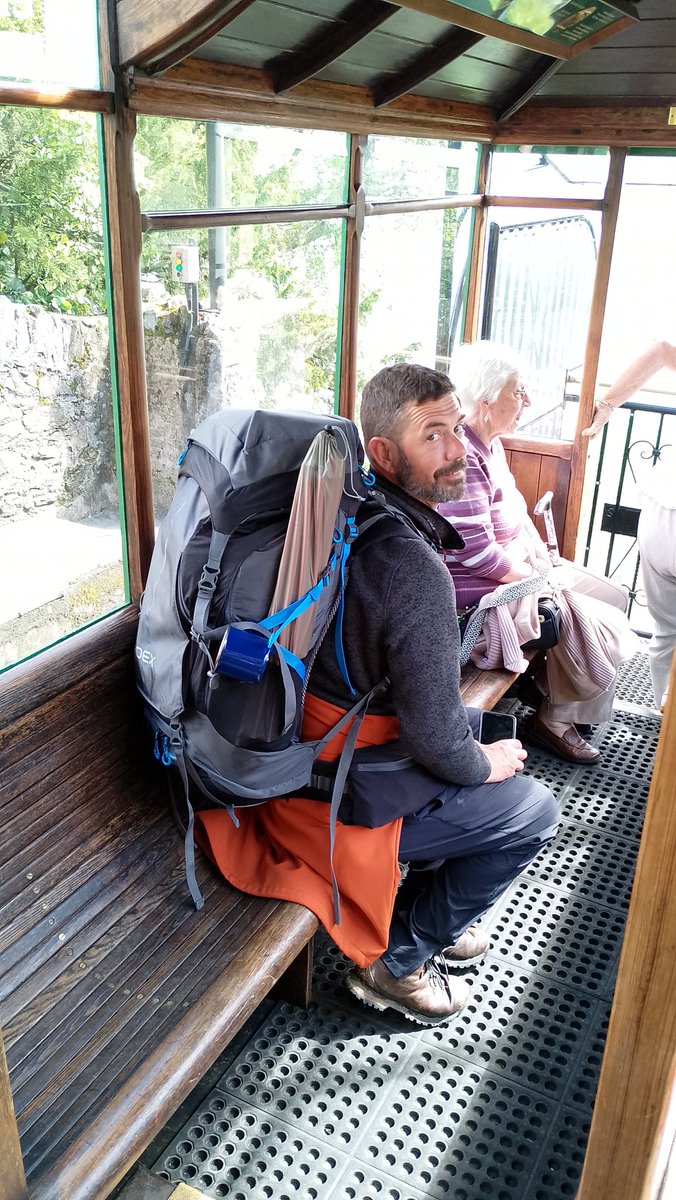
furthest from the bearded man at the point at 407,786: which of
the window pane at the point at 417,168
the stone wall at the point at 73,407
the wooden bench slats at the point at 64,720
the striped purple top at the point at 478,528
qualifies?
the window pane at the point at 417,168

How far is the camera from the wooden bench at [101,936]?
189 centimetres

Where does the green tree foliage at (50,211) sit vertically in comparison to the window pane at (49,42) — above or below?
below

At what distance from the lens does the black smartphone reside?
286 centimetres

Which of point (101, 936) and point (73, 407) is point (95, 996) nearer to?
point (101, 936)

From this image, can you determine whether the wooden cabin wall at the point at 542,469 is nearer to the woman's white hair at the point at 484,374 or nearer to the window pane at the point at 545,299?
the window pane at the point at 545,299

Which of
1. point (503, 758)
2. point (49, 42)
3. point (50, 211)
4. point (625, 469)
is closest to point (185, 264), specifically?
point (50, 211)

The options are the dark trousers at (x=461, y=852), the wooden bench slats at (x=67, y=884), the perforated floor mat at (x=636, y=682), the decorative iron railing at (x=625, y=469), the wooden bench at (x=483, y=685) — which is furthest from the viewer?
the decorative iron railing at (x=625, y=469)

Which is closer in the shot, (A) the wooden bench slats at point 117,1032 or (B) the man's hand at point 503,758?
(A) the wooden bench slats at point 117,1032

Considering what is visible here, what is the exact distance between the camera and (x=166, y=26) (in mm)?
2256

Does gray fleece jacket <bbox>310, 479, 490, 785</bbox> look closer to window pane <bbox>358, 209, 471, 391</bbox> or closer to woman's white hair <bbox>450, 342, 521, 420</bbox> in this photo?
woman's white hair <bbox>450, 342, 521, 420</bbox>

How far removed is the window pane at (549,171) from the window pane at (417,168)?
13 cm

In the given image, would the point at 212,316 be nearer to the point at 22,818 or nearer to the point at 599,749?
the point at 22,818

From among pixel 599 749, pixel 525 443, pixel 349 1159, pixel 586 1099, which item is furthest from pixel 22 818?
pixel 525 443

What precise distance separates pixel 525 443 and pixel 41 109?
324 cm
